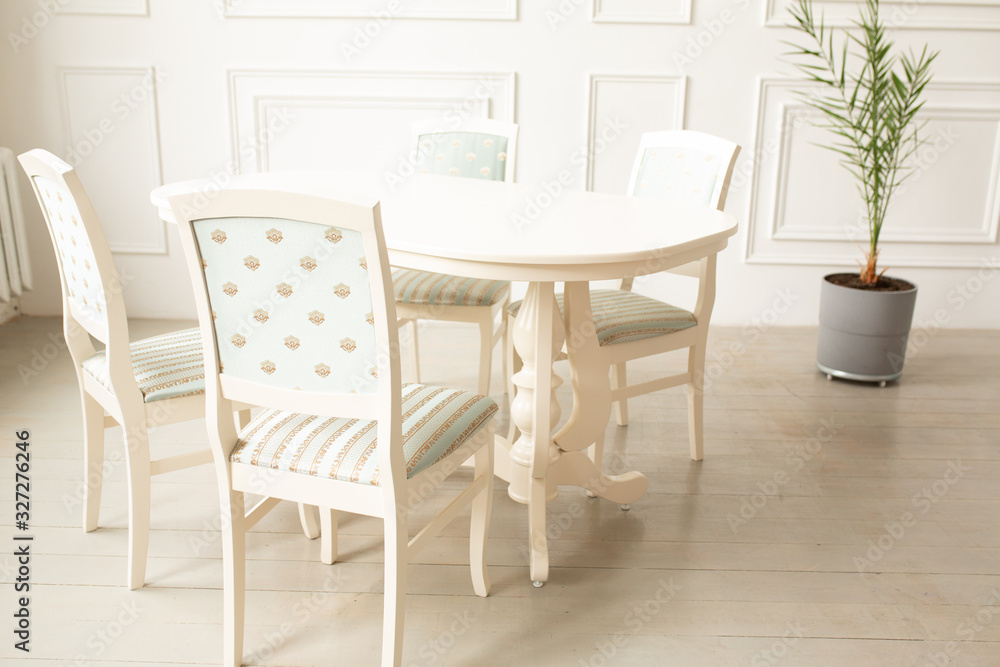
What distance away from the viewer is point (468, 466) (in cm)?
226

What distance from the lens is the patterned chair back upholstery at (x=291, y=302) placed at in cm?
126

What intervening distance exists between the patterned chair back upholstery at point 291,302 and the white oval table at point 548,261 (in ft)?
0.80

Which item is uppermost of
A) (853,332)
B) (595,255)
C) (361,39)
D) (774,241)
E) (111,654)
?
(361,39)

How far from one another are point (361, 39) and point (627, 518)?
7.50 ft

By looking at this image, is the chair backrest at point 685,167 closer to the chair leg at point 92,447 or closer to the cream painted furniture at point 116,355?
the cream painted furniture at point 116,355

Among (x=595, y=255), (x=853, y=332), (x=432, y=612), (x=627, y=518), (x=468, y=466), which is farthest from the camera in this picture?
(x=853, y=332)

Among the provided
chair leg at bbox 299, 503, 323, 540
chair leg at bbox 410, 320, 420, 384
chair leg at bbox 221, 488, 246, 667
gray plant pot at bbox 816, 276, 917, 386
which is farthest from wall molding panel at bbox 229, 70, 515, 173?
chair leg at bbox 221, 488, 246, 667

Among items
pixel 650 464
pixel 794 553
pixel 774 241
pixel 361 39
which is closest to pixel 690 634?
pixel 794 553

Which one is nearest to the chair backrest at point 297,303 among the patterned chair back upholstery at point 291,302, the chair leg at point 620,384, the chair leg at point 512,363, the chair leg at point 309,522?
the patterned chair back upholstery at point 291,302

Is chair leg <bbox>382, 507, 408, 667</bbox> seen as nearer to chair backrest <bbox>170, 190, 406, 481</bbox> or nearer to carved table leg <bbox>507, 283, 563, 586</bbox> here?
chair backrest <bbox>170, 190, 406, 481</bbox>

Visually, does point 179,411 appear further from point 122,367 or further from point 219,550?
point 219,550

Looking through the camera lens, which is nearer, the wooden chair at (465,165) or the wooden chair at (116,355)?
the wooden chair at (116,355)

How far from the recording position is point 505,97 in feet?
11.3

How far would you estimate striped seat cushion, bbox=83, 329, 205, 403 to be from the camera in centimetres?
169
